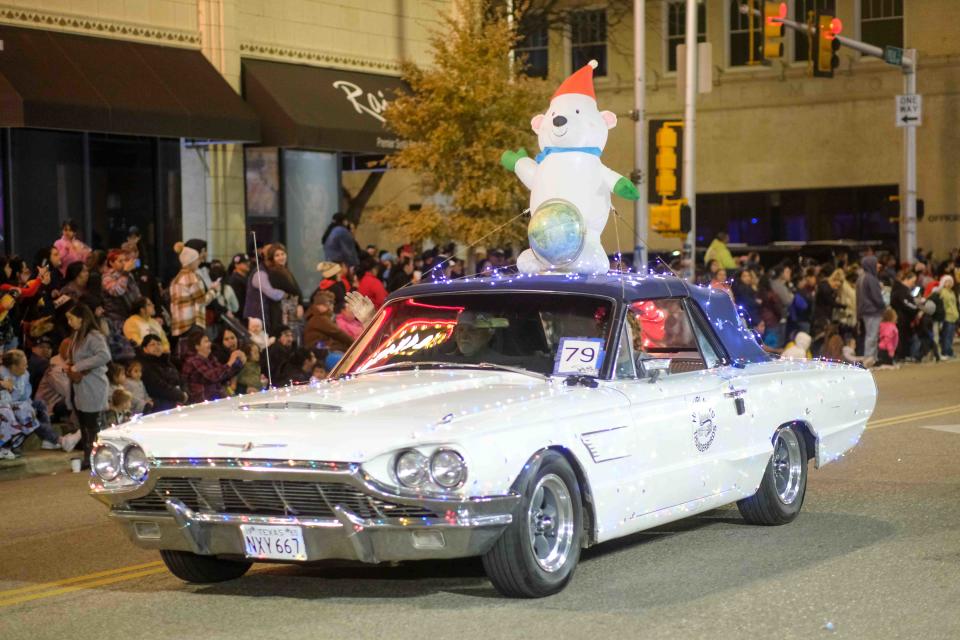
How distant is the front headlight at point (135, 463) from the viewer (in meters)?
7.93

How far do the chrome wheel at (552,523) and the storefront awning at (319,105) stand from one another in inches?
680

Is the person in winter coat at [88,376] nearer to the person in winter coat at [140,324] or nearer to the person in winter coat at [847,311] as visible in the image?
the person in winter coat at [140,324]

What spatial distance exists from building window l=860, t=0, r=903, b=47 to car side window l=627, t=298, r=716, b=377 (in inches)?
1404

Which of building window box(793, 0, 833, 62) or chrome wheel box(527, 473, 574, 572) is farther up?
building window box(793, 0, 833, 62)

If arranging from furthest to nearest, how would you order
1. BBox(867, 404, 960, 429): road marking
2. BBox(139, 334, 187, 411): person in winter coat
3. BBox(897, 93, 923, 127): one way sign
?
1. BBox(897, 93, 923, 127): one way sign
2. BBox(867, 404, 960, 429): road marking
3. BBox(139, 334, 187, 411): person in winter coat

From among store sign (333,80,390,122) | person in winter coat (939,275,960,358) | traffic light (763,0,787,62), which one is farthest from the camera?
person in winter coat (939,275,960,358)

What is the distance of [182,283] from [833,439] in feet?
32.2

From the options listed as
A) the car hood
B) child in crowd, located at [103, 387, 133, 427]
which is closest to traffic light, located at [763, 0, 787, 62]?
child in crowd, located at [103, 387, 133, 427]

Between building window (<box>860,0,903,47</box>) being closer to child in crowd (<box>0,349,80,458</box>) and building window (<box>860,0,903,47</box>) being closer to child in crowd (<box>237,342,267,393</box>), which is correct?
child in crowd (<box>237,342,267,393</box>)

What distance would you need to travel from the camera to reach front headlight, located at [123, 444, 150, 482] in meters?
7.93

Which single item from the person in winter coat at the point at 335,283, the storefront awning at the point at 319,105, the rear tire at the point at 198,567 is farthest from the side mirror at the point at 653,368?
the storefront awning at the point at 319,105

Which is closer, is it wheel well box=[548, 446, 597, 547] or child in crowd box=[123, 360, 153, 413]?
wheel well box=[548, 446, 597, 547]

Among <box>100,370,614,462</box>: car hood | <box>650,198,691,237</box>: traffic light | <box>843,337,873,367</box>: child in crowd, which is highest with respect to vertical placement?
<box>650,198,691,237</box>: traffic light

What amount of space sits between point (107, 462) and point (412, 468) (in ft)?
5.46
